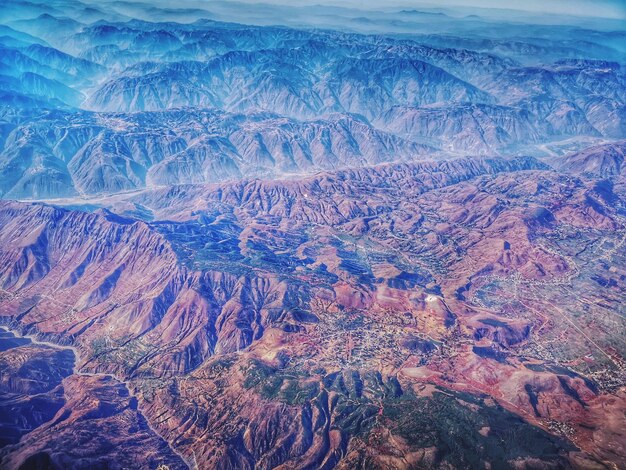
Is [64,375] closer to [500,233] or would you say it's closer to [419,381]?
[419,381]

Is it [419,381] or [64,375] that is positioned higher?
[419,381]

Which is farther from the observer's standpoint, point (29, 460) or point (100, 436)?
point (100, 436)

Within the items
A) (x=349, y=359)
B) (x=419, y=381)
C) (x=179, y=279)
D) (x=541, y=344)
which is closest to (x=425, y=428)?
(x=419, y=381)

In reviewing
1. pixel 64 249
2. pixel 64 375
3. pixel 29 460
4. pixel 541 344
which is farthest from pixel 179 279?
pixel 541 344

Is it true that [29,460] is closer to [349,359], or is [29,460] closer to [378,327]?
[349,359]

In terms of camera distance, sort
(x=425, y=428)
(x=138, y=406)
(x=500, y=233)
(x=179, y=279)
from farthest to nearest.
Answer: (x=500, y=233) → (x=179, y=279) → (x=138, y=406) → (x=425, y=428)

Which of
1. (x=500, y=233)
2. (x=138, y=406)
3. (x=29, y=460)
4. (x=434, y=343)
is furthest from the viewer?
(x=500, y=233)
